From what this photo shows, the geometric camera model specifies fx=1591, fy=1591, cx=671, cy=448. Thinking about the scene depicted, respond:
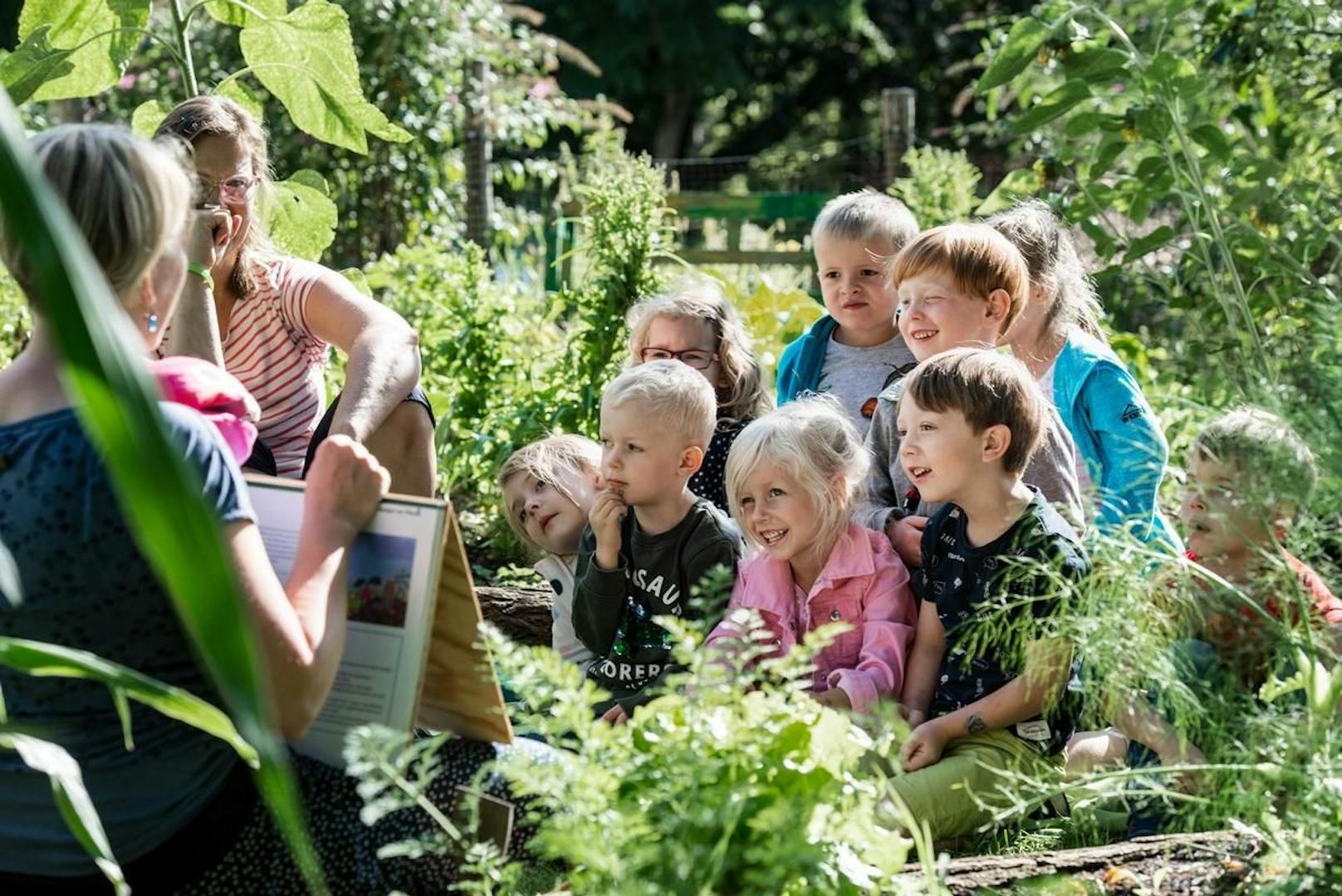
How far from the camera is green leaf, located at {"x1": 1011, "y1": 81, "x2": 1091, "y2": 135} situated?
4.27 metres

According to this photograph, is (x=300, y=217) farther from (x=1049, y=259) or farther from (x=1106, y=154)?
(x=1106, y=154)

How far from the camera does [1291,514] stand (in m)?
2.23

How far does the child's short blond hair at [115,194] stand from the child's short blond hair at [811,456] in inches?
55.7

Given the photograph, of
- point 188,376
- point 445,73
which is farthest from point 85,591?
point 445,73

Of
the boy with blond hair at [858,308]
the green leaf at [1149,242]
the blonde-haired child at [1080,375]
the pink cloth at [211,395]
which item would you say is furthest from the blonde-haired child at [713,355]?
the pink cloth at [211,395]

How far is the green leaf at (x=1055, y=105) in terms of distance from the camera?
14.0 ft

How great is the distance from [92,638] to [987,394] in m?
1.61

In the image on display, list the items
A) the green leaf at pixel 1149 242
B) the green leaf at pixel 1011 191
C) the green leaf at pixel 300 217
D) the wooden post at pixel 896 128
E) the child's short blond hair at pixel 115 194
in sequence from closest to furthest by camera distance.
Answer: the child's short blond hair at pixel 115 194
the green leaf at pixel 300 217
the green leaf at pixel 1149 242
the green leaf at pixel 1011 191
the wooden post at pixel 896 128

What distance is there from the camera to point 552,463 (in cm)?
359

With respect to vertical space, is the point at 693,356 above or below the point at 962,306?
below

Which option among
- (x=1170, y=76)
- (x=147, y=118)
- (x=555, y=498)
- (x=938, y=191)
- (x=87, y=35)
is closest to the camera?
(x=555, y=498)

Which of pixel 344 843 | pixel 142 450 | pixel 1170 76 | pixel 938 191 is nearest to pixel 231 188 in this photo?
pixel 344 843

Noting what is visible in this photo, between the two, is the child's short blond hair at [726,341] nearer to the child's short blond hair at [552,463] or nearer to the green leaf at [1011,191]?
the child's short blond hair at [552,463]

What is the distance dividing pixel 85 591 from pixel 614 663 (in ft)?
5.19
